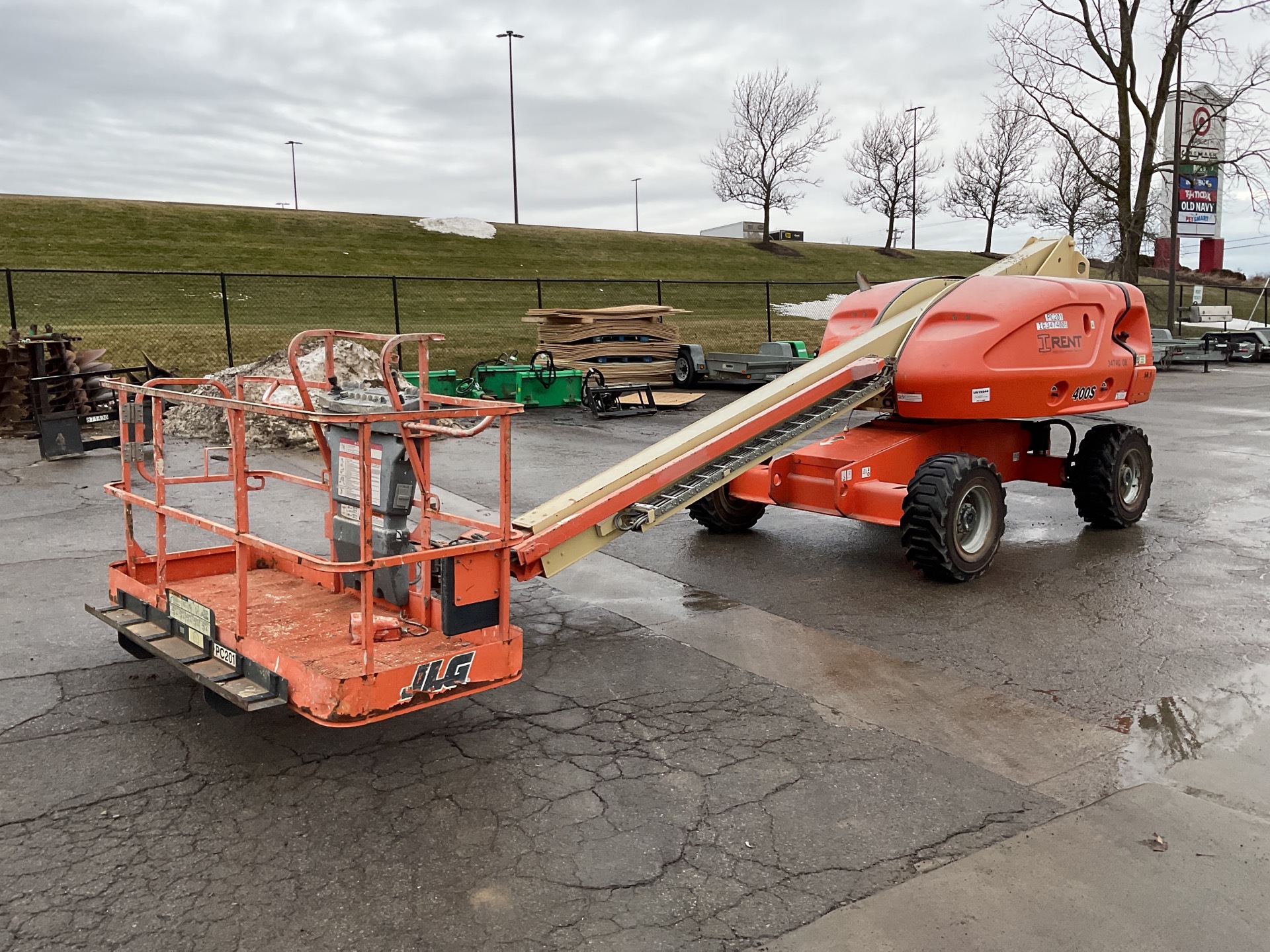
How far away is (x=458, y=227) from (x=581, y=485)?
47.0 meters

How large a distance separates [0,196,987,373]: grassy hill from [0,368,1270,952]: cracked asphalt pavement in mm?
17537

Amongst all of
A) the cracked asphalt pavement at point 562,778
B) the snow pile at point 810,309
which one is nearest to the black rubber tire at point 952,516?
the cracked asphalt pavement at point 562,778

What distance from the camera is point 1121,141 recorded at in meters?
32.0

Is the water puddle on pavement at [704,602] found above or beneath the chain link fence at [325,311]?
beneath

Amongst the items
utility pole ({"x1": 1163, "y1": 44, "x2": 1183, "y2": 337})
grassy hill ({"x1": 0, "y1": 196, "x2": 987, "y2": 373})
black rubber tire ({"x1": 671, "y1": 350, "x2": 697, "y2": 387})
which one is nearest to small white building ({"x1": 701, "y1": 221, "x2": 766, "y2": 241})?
grassy hill ({"x1": 0, "y1": 196, "x2": 987, "y2": 373})

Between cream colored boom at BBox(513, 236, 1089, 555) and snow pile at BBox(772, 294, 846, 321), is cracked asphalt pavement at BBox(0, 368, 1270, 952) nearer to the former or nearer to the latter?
cream colored boom at BBox(513, 236, 1089, 555)

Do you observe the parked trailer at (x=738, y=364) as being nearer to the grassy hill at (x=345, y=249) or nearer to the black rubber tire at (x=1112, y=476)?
the black rubber tire at (x=1112, y=476)

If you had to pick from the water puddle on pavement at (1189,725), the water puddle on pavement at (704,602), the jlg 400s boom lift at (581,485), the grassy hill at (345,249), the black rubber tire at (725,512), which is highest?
the grassy hill at (345,249)

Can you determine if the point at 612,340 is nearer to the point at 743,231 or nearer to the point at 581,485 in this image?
the point at 581,485

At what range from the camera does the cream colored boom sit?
5.72 m

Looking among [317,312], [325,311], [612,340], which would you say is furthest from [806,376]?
[325,311]

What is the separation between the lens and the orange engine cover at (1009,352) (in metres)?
7.39

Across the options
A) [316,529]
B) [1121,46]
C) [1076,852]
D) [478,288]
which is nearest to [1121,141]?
[1121,46]

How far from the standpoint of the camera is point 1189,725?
4.80 meters
